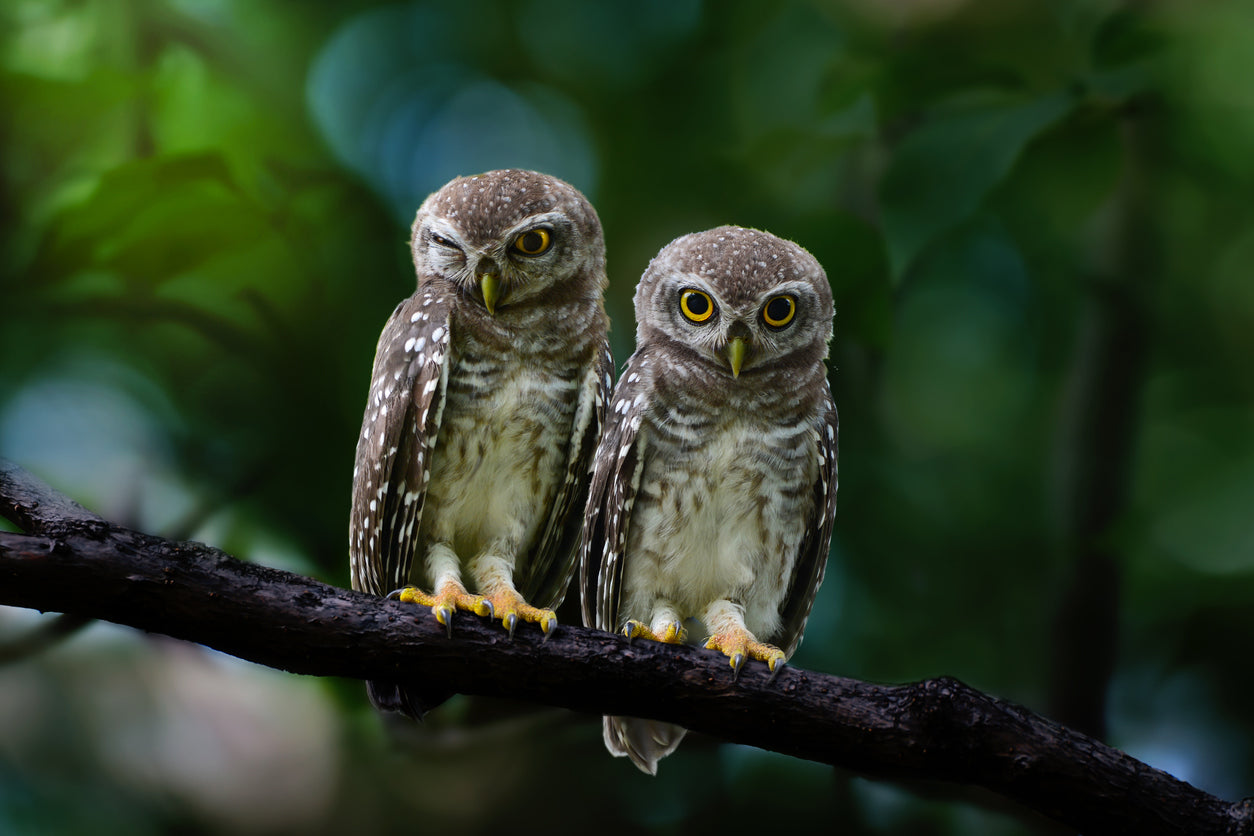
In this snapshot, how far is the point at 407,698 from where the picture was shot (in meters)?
1.87

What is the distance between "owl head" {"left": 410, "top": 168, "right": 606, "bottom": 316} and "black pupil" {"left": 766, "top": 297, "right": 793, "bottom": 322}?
0.39 meters

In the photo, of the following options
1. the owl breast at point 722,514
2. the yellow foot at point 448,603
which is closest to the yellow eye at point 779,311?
the owl breast at point 722,514

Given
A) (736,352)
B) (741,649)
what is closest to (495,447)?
(736,352)

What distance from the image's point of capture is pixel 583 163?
10.4 feet

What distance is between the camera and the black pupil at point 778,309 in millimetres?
1930

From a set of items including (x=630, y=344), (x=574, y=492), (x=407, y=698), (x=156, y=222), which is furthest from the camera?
(x=156, y=222)

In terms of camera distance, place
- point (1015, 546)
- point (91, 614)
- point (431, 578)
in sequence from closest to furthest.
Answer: point (91, 614), point (431, 578), point (1015, 546)

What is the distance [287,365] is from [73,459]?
0.71m

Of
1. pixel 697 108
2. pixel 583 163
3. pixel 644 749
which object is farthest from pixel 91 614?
pixel 697 108

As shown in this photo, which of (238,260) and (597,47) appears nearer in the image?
(238,260)

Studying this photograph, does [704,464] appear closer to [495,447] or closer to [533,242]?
[495,447]

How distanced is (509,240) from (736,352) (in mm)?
486

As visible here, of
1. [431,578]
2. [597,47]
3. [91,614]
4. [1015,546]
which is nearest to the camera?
[91,614]

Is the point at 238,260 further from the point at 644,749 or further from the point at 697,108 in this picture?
the point at 644,749
